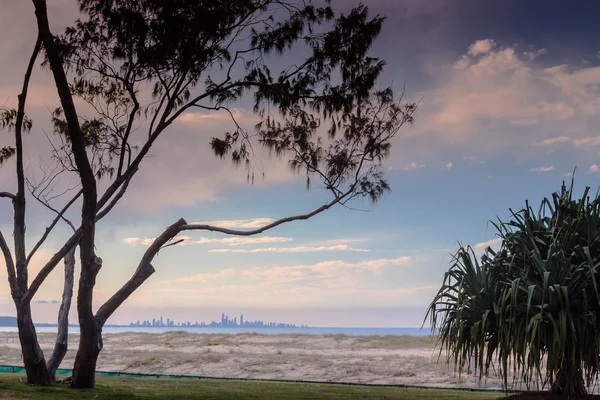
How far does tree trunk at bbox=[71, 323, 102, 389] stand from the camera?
1831 centimetres

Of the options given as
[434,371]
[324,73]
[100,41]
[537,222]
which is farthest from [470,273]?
[434,371]

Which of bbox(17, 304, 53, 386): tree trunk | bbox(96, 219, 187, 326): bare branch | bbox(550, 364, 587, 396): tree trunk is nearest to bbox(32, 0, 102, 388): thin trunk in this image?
bbox(96, 219, 187, 326): bare branch

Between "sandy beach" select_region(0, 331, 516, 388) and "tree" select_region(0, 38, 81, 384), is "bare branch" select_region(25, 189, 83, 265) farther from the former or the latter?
"sandy beach" select_region(0, 331, 516, 388)

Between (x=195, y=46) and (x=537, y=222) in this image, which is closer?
(x=537, y=222)

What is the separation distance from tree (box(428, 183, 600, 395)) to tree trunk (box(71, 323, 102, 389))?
394 inches

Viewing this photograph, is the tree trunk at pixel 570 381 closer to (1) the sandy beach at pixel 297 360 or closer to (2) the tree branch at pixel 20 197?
(1) the sandy beach at pixel 297 360

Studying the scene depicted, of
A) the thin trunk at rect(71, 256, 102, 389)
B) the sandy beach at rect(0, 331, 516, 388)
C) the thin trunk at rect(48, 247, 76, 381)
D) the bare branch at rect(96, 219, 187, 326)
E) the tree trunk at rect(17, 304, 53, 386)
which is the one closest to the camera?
the thin trunk at rect(71, 256, 102, 389)

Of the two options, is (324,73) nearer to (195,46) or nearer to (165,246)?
(195,46)

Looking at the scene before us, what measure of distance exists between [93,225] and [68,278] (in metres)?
4.58

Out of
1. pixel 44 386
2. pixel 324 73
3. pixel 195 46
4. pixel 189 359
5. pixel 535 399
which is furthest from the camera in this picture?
pixel 189 359

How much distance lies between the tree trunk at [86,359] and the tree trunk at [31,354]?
1.00 metres

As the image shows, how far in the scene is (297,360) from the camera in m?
32.9

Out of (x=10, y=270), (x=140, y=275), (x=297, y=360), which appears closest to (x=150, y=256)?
(x=140, y=275)

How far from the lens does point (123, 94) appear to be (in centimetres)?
2212
